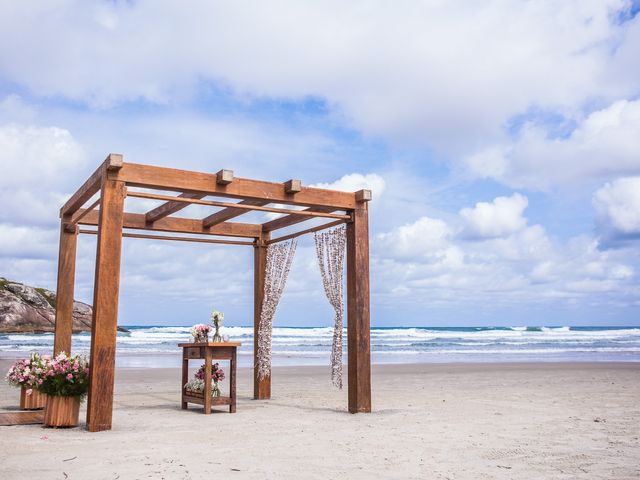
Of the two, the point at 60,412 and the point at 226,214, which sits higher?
the point at 226,214

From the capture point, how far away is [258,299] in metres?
8.98

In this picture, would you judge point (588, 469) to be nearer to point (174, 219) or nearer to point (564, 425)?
point (564, 425)

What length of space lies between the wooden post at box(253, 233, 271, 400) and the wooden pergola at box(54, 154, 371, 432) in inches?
0.6

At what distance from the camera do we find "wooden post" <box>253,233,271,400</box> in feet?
28.8

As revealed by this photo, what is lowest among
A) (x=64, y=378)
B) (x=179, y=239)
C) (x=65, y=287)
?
(x=64, y=378)

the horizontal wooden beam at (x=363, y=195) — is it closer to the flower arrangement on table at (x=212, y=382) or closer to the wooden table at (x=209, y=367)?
the wooden table at (x=209, y=367)

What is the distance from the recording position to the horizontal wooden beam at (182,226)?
26.9 ft

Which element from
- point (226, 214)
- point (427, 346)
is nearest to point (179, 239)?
point (226, 214)

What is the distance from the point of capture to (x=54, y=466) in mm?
4176

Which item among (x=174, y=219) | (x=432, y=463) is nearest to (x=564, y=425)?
(x=432, y=463)

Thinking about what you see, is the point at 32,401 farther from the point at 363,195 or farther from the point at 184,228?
the point at 363,195

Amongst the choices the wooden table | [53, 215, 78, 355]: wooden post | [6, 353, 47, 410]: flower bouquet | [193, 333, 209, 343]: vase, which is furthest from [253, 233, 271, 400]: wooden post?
[6, 353, 47, 410]: flower bouquet

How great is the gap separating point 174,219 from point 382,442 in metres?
4.75

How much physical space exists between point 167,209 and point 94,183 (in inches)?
52.1
